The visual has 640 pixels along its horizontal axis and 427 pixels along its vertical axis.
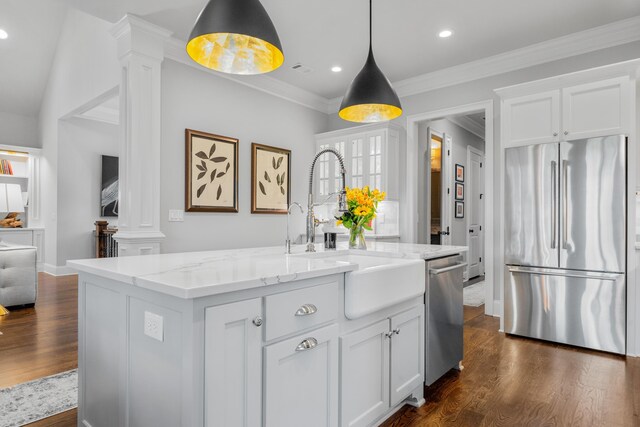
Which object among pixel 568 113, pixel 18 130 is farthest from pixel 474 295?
pixel 18 130

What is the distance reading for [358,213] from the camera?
2592mm

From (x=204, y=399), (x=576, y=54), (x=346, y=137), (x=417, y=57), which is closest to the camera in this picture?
(x=204, y=399)

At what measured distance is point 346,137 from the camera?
5.30 meters

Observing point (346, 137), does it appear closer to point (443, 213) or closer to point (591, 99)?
point (443, 213)

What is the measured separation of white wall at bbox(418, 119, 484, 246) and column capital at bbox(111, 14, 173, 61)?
3373 millimetres

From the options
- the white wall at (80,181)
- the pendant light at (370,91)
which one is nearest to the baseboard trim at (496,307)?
the pendant light at (370,91)

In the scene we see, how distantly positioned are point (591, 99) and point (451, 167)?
2.98m

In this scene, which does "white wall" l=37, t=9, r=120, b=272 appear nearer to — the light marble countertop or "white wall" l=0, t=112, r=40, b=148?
"white wall" l=0, t=112, r=40, b=148

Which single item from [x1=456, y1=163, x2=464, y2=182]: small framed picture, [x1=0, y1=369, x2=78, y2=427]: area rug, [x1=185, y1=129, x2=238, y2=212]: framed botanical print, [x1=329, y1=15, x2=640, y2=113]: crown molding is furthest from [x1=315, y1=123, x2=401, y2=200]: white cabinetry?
[x1=0, y1=369, x2=78, y2=427]: area rug

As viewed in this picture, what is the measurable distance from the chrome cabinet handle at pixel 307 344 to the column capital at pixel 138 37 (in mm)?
3231

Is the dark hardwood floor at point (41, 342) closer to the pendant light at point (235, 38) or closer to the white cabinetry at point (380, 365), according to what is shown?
the white cabinetry at point (380, 365)

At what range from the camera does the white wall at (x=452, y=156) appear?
17.2 ft

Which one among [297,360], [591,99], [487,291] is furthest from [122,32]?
[487,291]

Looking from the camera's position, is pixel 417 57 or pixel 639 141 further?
pixel 417 57
